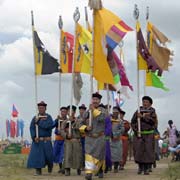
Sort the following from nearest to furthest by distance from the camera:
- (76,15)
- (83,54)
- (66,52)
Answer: (83,54)
(76,15)
(66,52)

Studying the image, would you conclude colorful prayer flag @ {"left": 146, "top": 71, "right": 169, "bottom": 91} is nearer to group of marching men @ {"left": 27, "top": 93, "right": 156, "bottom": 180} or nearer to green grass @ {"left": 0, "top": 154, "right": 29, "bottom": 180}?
group of marching men @ {"left": 27, "top": 93, "right": 156, "bottom": 180}

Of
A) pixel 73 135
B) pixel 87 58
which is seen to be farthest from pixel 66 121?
pixel 87 58

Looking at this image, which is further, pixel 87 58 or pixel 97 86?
pixel 97 86

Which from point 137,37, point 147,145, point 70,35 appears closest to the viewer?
point 147,145

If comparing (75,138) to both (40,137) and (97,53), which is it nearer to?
(40,137)

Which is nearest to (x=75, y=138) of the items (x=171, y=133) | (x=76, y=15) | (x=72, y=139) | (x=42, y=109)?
(x=72, y=139)

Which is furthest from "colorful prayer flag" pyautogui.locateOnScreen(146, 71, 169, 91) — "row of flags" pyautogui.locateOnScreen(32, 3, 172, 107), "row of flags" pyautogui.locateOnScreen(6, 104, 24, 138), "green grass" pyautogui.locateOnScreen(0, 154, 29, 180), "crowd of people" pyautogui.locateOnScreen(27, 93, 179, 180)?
"row of flags" pyautogui.locateOnScreen(6, 104, 24, 138)

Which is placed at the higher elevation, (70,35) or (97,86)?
(70,35)

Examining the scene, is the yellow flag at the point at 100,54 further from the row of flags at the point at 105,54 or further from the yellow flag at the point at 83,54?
the yellow flag at the point at 83,54

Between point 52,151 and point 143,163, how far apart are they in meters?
2.32

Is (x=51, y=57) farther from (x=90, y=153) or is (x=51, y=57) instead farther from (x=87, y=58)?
(x=90, y=153)

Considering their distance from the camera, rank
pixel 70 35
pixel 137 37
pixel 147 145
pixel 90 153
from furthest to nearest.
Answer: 1. pixel 70 35
2. pixel 137 37
3. pixel 147 145
4. pixel 90 153

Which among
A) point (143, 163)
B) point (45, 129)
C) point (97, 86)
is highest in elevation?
point (97, 86)

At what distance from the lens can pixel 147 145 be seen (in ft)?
42.3
